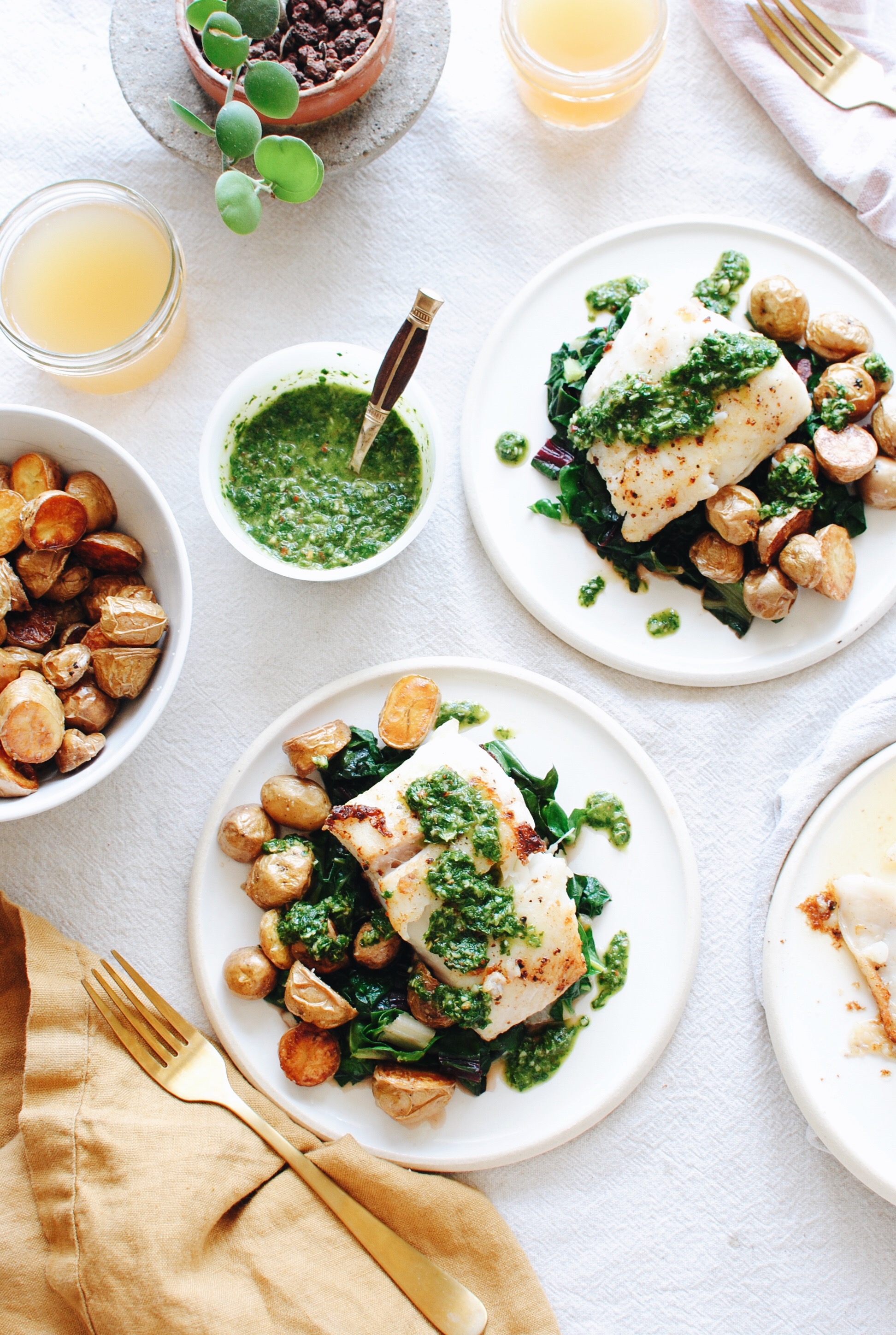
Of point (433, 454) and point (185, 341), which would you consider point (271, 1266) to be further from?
point (185, 341)

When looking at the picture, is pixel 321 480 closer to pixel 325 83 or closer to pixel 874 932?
pixel 325 83

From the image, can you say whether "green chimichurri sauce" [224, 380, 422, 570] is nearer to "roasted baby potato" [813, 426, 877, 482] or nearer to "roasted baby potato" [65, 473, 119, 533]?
"roasted baby potato" [65, 473, 119, 533]

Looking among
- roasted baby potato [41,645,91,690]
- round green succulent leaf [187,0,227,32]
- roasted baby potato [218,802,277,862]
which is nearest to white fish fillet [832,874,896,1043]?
roasted baby potato [218,802,277,862]

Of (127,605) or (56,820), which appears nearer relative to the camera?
(127,605)

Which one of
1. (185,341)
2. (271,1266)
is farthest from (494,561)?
(271,1266)

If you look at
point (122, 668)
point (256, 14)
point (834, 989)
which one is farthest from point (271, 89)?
point (834, 989)
